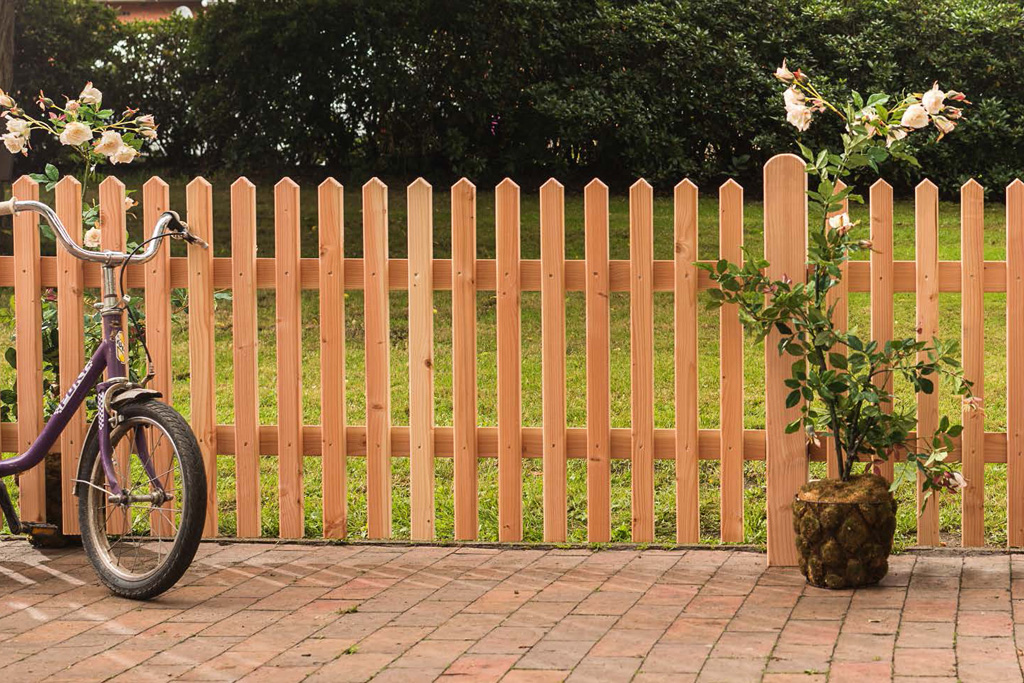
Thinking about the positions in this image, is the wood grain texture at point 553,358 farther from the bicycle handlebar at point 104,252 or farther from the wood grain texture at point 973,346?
the wood grain texture at point 973,346

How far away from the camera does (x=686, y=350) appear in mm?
5016

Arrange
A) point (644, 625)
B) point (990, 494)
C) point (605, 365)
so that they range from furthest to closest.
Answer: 1. point (990, 494)
2. point (605, 365)
3. point (644, 625)

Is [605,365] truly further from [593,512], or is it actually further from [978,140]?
[978,140]

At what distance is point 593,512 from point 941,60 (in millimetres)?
9939

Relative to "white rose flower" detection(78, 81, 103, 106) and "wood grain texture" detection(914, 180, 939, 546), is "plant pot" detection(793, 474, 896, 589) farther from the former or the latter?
"white rose flower" detection(78, 81, 103, 106)

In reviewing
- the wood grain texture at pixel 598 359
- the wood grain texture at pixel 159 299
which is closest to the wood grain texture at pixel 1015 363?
the wood grain texture at pixel 598 359

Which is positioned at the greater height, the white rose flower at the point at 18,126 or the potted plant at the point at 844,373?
the white rose flower at the point at 18,126

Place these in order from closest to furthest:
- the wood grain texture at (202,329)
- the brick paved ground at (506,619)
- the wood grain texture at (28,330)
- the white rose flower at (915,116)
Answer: the brick paved ground at (506,619) < the white rose flower at (915,116) < the wood grain texture at (202,329) < the wood grain texture at (28,330)

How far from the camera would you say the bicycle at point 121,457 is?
4.43 meters

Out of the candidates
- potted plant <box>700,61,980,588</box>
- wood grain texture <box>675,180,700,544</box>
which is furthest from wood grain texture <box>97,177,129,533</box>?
potted plant <box>700,61,980,588</box>

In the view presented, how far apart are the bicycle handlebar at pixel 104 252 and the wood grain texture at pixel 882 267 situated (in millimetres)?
2568

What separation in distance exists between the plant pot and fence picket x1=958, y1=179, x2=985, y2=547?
0.48 m

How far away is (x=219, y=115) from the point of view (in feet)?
43.6

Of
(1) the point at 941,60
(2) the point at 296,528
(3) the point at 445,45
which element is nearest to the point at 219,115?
(3) the point at 445,45
